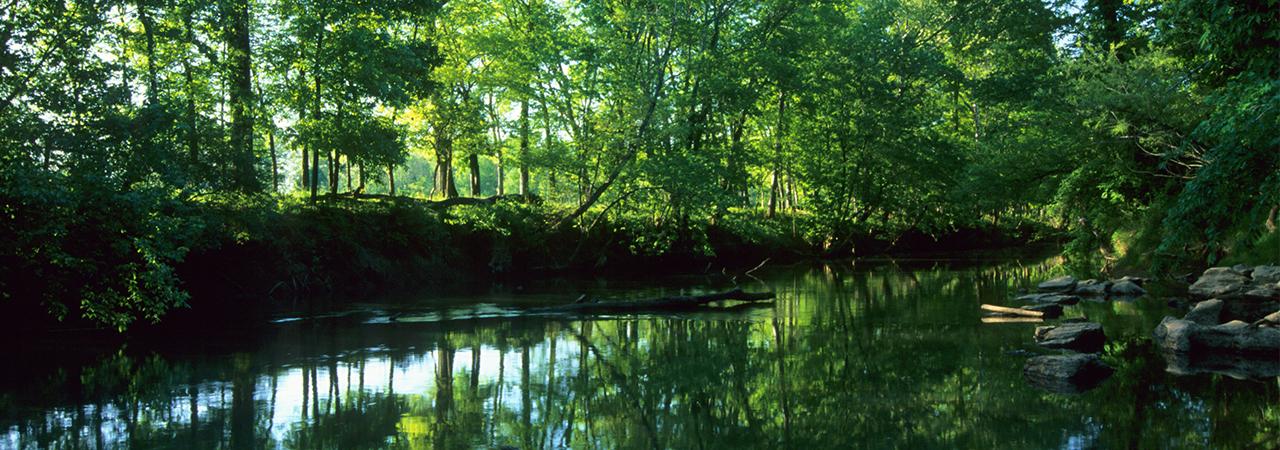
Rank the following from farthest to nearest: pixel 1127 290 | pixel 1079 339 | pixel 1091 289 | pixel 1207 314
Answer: pixel 1091 289
pixel 1127 290
pixel 1207 314
pixel 1079 339

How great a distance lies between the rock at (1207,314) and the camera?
1459 centimetres

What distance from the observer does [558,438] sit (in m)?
8.90

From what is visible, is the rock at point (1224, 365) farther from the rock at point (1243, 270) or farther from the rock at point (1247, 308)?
the rock at point (1243, 270)

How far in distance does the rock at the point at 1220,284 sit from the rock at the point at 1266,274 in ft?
0.66

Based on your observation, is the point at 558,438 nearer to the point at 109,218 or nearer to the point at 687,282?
the point at 109,218

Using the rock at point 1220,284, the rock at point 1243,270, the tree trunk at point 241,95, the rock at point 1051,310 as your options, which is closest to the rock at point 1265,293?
the rock at point 1220,284

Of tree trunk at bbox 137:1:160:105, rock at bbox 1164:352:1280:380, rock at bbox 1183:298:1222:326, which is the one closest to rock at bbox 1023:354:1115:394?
rock at bbox 1164:352:1280:380

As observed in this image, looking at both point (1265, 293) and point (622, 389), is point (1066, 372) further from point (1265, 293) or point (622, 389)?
point (1265, 293)

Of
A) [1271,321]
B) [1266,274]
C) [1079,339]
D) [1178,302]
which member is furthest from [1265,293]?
[1079,339]

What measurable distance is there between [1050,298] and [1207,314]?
5558 millimetres

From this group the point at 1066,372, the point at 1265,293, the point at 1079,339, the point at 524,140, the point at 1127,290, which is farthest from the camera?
the point at 524,140

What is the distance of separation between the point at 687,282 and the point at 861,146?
511 inches

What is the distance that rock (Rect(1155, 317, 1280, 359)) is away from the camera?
12695 millimetres

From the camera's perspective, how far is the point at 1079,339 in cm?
1384
